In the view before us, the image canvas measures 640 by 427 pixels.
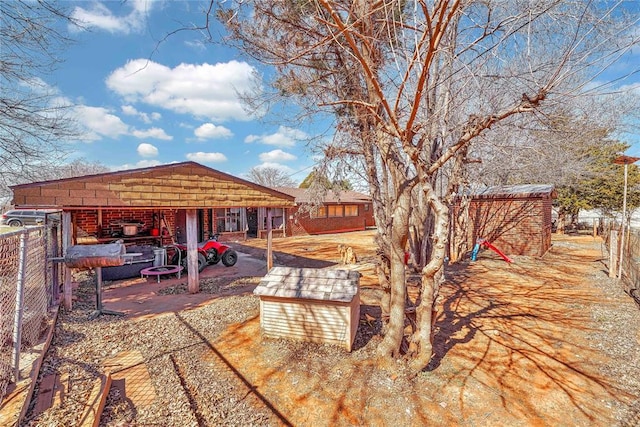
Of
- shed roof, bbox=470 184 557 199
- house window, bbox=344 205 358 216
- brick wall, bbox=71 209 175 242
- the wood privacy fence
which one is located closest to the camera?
the wood privacy fence

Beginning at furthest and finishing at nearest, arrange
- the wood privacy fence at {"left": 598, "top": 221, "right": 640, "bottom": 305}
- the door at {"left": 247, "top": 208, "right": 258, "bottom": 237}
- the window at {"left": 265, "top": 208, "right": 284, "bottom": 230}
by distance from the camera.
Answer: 1. the door at {"left": 247, "top": 208, "right": 258, "bottom": 237}
2. the window at {"left": 265, "top": 208, "right": 284, "bottom": 230}
3. the wood privacy fence at {"left": 598, "top": 221, "right": 640, "bottom": 305}

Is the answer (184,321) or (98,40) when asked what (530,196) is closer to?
(184,321)

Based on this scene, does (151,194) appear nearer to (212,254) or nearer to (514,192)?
(212,254)

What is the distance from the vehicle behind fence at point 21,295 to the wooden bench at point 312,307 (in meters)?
2.59

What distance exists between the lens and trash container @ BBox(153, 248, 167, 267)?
353 inches

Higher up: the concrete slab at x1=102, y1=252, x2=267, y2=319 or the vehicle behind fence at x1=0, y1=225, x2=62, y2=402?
the vehicle behind fence at x1=0, y1=225, x2=62, y2=402

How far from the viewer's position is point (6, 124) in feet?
22.3

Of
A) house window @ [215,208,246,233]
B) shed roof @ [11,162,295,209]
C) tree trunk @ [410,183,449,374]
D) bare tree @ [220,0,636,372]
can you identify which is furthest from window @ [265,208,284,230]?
tree trunk @ [410,183,449,374]

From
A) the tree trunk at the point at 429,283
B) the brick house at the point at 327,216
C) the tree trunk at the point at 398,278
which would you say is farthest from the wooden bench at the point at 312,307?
the brick house at the point at 327,216

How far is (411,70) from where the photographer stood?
11.0 ft

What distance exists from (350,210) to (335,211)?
1926 mm

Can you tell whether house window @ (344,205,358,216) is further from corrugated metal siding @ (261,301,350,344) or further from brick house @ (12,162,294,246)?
corrugated metal siding @ (261,301,350,344)

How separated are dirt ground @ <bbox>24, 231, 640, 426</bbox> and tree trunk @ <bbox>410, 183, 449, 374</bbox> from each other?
27 cm

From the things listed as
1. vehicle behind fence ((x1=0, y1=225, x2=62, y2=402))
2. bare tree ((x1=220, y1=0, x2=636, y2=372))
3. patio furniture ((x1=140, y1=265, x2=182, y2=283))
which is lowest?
patio furniture ((x1=140, y1=265, x2=182, y2=283))
